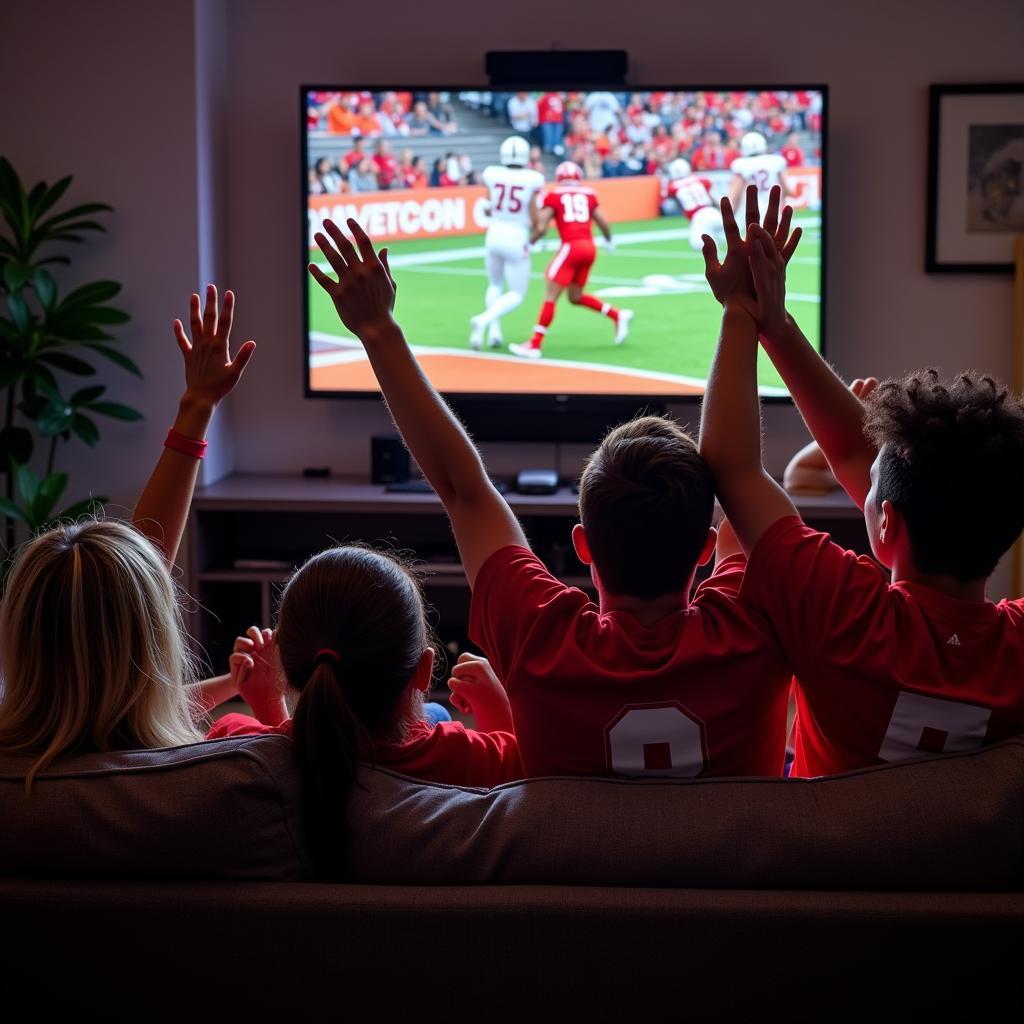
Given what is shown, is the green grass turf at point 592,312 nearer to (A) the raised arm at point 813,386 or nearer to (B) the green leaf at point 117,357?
(B) the green leaf at point 117,357

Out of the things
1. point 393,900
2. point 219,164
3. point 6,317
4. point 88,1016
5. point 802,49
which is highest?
point 802,49

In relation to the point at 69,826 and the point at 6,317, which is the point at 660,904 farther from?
the point at 6,317

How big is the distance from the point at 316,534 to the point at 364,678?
3.44 metres

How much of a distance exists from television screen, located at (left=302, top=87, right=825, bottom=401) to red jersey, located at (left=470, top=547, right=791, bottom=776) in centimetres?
319

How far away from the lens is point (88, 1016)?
1177 mm

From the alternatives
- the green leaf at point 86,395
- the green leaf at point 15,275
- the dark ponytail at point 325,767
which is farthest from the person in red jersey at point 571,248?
the dark ponytail at point 325,767

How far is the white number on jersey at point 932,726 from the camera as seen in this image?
130 centimetres

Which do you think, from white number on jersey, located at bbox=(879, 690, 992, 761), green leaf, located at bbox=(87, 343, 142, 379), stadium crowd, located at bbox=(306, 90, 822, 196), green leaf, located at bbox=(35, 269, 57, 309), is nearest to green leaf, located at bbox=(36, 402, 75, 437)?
green leaf, located at bbox=(87, 343, 142, 379)

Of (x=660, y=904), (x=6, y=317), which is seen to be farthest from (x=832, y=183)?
(x=660, y=904)

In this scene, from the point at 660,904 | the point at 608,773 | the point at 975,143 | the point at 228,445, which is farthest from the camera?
the point at 228,445

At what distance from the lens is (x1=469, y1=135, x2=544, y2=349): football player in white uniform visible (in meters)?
4.44

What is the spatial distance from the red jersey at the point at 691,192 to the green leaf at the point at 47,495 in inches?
92.8

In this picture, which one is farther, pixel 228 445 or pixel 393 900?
Answer: pixel 228 445

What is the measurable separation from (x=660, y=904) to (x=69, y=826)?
56cm
